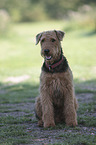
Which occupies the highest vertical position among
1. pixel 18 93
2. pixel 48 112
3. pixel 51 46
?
pixel 51 46

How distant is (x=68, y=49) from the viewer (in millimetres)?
19031

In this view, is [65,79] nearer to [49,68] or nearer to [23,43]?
[49,68]

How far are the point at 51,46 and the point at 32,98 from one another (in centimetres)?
385

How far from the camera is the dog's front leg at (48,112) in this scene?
16.0ft

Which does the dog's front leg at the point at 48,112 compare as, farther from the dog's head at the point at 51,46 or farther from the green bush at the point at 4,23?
the green bush at the point at 4,23

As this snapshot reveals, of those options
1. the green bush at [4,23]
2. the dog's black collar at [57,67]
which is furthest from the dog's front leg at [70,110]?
the green bush at [4,23]

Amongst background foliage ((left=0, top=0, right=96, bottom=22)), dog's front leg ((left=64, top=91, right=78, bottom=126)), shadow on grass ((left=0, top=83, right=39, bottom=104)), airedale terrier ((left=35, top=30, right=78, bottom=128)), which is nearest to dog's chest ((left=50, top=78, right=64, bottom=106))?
airedale terrier ((left=35, top=30, right=78, bottom=128))

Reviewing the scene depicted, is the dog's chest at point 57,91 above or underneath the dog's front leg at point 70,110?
above

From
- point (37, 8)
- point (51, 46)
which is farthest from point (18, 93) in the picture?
point (37, 8)

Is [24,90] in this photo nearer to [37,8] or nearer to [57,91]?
[57,91]

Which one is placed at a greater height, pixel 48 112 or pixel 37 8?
pixel 37 8

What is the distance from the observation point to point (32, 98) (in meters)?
8.30

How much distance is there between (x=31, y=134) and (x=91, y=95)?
4117 mm

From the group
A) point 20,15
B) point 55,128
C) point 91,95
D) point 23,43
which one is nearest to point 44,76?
point 55,128
